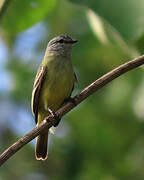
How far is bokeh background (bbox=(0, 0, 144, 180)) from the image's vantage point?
3865 millimetres

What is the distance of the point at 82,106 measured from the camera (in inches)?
226

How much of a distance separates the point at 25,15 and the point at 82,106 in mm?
2260

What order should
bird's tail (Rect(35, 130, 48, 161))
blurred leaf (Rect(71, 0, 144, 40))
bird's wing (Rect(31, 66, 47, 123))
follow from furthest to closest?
bird's tail (Rect(35, 130, 48, 161)), bird's wing (Rect(31, 66, 47, 123)), blurred leaf (Rect(71, 0, 144, 40))

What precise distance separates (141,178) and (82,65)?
1904 mm

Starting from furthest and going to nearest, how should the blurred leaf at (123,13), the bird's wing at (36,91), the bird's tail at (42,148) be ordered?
the bird's tail at (42,148)
the bird's wing at (36,91)
the blurred leaf at (123,13)

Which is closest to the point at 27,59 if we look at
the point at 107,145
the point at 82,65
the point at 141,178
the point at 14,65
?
the point at 14,65

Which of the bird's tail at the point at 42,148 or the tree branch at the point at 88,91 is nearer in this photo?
the tree branch at the point at 88,91

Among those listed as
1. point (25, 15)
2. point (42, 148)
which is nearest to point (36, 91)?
point (42, 148)

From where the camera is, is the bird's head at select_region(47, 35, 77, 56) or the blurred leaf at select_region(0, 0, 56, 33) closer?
the blurred leaf at select_region(0, 0, 56, 33)

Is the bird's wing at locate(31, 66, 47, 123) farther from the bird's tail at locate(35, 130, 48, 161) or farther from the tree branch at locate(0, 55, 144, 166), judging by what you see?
the tree branch at locate(0, 55, 144, 166)

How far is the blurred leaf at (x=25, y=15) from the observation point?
3697 mm

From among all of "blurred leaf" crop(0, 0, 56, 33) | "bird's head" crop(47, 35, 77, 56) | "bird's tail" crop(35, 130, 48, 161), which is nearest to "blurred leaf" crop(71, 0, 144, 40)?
"blurred leaf" crop(0, 0, 56, 33)

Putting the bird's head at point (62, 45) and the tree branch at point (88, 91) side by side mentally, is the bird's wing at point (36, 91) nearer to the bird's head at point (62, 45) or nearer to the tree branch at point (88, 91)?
the bird's head at point (62, 45)

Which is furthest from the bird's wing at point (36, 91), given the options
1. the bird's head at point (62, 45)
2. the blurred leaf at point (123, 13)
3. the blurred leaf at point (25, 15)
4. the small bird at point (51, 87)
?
the blurred leaf at point (123, 13)
